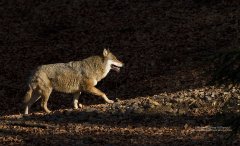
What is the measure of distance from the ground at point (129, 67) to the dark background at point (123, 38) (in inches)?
1.4

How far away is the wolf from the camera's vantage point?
50.2ft

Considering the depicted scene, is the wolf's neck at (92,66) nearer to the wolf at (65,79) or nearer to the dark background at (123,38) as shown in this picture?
the wolf at (65,79)

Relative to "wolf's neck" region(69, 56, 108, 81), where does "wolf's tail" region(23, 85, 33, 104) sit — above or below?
below

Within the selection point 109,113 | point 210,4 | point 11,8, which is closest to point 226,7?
point 210,4

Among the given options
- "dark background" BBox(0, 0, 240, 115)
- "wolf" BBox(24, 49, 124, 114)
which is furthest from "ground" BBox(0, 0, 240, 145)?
"wolf" BBox(24, 49, 124, 114)

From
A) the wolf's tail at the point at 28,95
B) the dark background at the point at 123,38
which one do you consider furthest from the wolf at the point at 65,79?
the dark background at the point at 123,38

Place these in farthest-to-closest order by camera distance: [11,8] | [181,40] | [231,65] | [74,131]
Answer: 1. [11,8]
2. [181,40]
3. [74,131]
4. [231,65]

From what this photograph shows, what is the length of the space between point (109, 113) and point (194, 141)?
9.16 ft

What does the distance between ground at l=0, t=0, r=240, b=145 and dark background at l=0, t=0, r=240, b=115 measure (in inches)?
1.4

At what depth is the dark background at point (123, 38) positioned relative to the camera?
61.6ft

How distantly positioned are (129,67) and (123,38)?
2.77 metres

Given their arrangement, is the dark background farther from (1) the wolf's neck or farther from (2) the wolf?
(2) the wolf

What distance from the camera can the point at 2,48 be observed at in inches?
939

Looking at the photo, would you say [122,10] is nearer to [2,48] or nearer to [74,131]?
[2,48]
